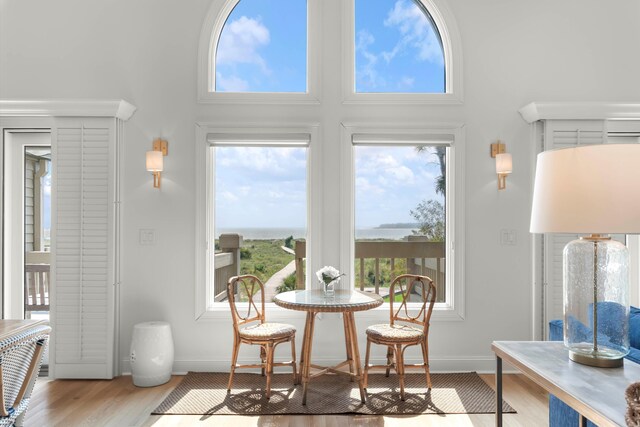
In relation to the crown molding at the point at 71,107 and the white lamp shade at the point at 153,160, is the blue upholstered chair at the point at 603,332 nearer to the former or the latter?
the white lamp shade at the point at 153,160

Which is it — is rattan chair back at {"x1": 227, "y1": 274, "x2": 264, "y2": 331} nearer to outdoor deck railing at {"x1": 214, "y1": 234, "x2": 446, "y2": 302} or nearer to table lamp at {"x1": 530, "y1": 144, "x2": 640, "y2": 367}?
outdoor deck railing at {"x1": 214, "y1": 234, "x2": 446, "y2": 302}

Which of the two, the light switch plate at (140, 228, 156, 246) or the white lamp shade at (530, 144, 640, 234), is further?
the light switch plate at (140, 228, 156, 246)

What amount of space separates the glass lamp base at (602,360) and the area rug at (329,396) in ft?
5.15

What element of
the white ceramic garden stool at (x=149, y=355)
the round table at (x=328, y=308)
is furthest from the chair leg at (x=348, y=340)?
the white ceramic garden stool at (x=149, y=355)

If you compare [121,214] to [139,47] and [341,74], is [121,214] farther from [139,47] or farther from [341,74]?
[341,74]

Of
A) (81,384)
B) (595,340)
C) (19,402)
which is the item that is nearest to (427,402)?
(595,340)

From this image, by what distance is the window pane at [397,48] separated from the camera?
3748 millimetres

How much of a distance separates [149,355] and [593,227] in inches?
123

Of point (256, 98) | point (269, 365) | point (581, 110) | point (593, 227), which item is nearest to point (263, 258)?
point (269, 365)

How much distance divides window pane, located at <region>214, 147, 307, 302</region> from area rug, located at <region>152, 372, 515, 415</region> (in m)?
0.80

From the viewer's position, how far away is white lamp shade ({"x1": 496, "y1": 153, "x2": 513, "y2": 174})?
3.48m

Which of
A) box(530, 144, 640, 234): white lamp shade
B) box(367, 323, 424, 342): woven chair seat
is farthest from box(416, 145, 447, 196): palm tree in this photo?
box(530, 144, 640, 234): white lamp shade

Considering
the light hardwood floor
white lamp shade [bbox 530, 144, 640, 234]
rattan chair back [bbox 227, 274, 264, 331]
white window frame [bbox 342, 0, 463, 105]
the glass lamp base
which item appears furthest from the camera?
white window frame [bbox 342, 0, 463, 105]

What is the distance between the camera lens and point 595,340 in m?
1.48
